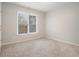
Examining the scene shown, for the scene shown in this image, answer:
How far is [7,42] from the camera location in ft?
11.0

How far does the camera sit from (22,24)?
13.4 feet

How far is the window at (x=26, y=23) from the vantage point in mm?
3926

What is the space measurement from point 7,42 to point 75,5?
333 centimetres

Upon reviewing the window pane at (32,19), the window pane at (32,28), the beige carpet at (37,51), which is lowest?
the beige carpet at (37,51)

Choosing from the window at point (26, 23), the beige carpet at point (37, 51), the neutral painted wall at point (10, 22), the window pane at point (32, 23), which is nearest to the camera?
the beige carpet at point (37, 51)

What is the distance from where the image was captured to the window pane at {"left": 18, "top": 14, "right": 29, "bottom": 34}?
12.9 feet

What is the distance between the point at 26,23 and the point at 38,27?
1.02 m

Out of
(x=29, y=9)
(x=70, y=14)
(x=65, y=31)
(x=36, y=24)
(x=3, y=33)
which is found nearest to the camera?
(x=3, y=33)

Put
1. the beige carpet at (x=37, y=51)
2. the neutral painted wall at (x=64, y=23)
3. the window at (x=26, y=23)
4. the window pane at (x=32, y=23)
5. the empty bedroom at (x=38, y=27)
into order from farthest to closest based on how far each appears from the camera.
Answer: the window pane at (x=32, y=23)
the window at (x=26, y=23)
the neutral painted wall at (x=64, y=23)
the empty bedroom at (x=38, y=27)
the beige carpet at (x=37, y=51)

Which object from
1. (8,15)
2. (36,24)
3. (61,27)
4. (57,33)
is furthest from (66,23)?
(8,15)

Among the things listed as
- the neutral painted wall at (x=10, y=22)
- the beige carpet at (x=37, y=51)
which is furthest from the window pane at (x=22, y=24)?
the beige carpet at (x=37, y=51)

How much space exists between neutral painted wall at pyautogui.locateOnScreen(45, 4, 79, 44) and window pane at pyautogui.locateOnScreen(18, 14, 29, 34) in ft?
4.99

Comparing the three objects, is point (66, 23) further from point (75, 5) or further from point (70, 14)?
point (75, 5)

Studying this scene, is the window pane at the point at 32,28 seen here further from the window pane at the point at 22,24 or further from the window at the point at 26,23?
the window pane at the point at 22,24
